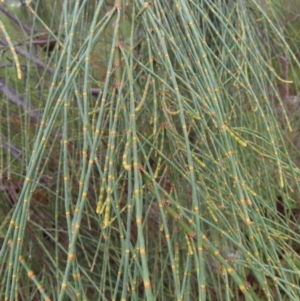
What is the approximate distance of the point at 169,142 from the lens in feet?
2.56

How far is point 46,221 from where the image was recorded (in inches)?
56.7

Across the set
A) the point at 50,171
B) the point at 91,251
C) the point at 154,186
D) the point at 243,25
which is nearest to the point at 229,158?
the point at 154,186

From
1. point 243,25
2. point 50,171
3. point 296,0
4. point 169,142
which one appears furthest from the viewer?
point 296,0

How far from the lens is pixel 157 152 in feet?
2.38

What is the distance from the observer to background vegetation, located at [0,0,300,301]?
2.01 ft

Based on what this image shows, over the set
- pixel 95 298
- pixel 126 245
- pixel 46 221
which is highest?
pixel 126 245

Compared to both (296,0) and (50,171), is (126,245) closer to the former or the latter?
(50,171)

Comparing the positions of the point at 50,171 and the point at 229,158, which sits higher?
the point at 229,158

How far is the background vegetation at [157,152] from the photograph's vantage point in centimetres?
61

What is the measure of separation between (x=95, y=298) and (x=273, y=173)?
25.7 inches

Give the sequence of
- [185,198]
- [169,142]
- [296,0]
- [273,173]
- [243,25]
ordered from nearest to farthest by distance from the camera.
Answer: [169,142]
[243,25]
[185,198]
[273,173]
[296,0]

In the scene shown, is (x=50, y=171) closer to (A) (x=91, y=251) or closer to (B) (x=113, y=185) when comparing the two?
(A) (x=91, y=251)

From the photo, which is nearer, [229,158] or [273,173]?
[229,158]

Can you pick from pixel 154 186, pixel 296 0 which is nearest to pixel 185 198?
pixel 154 186
